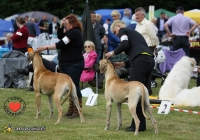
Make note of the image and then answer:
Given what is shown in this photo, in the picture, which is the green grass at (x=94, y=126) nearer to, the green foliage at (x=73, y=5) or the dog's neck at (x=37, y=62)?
the dog's neck at (x=37, y=62)

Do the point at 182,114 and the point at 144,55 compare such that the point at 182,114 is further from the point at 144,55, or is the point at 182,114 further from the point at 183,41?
the point at 183,41

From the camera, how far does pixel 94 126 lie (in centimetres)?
794

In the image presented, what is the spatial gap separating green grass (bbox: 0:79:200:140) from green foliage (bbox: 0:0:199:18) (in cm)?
2800

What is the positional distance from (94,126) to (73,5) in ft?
102

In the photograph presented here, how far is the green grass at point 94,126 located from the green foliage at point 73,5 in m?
28.0

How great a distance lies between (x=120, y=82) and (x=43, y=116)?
81.6 inches

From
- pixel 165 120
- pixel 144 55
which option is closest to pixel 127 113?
pixel 165 120

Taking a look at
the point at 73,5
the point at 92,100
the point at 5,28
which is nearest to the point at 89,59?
the point at 92,100

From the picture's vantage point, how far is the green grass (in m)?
7.00

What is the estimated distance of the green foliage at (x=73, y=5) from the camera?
37375 millimetres

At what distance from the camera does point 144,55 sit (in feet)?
24.5

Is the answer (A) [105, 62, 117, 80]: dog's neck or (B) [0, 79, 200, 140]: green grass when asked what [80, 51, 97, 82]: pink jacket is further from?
(A) [105, 62, 117, 80]: dog's neck

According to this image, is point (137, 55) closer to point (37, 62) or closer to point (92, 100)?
point (37, 62)

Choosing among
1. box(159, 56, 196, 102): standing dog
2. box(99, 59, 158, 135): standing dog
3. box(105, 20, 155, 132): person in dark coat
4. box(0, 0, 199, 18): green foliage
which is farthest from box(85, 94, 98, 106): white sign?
box(0, 0, 199, 18): green foliage
